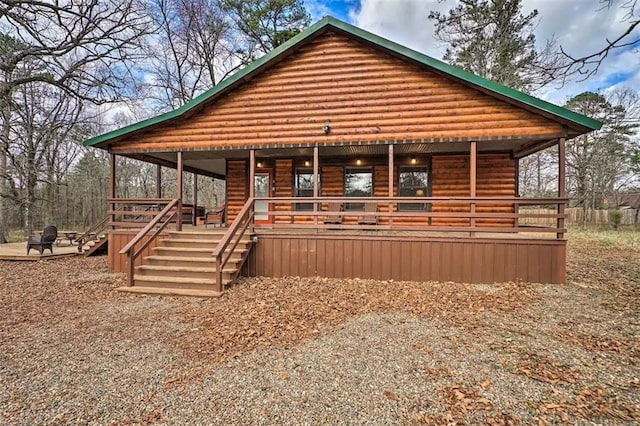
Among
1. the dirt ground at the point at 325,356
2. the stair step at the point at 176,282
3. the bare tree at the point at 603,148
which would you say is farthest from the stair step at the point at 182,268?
the bare tree at the point at 603,148

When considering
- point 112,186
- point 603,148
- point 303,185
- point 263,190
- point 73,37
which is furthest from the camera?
point 603,148

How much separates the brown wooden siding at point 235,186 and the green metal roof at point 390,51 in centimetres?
317

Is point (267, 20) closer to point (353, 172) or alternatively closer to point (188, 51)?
point (188, 51)

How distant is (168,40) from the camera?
18.4 meters

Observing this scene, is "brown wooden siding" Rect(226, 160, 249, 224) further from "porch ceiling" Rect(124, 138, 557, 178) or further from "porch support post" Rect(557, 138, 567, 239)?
"porch support post" Rect(557, 138, 567, 239)

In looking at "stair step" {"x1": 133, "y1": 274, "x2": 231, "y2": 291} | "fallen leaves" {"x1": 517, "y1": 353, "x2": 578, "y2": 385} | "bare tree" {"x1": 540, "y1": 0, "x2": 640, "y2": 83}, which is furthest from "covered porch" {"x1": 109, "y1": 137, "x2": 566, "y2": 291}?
"fallen leaves" {"x1": 517, "y1": 353, "x2": 578, "y2": 385}

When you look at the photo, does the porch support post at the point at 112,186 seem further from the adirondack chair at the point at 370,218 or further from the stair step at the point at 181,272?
the adirondack chair at the point at 370,218

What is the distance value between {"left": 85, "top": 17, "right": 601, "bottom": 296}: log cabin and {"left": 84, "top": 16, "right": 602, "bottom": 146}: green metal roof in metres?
0.03

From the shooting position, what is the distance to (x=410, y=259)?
6.78 meters

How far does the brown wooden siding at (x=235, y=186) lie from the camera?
11.3 m

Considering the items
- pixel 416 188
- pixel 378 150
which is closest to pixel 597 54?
pixel 378 150

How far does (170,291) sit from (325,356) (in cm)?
382

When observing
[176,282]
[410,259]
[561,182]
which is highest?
[561,182]

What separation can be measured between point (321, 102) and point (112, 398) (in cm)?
731
